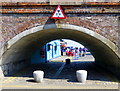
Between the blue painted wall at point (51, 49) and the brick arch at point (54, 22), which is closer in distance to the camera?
the brick arch at point (54, 22)

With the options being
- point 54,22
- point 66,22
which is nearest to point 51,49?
point 54,22

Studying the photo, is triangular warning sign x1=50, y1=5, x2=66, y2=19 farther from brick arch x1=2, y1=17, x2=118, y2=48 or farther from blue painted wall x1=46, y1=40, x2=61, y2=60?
blue painted wall x1=46, y1=40, x2=61, y2=60

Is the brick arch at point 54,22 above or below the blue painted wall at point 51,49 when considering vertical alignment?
above

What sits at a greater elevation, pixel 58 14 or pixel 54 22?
pixel 58 14

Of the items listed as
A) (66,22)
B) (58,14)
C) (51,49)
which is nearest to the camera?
(58,14)

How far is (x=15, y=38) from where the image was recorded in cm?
913

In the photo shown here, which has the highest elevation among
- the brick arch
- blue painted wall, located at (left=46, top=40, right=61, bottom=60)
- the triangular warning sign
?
the triangular warning sign

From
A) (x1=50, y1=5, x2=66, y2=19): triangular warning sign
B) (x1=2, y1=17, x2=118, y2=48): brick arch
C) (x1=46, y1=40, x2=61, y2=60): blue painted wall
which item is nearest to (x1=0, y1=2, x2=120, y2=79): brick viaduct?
(x1=2, y1=17, x2=118, y2=48): brick arch

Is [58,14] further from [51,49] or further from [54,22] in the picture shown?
[51,49]

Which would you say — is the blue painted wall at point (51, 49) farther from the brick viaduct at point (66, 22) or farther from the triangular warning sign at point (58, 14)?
the triangular warning sign at point (58, 14)

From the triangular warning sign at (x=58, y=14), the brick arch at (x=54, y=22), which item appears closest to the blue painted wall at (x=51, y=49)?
the brick arch at (x=54, y=22)

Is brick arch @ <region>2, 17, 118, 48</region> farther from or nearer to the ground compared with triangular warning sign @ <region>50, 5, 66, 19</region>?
nearer to the ground

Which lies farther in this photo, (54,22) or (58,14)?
(54,22)

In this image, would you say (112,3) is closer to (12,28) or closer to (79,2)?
(79,2)
